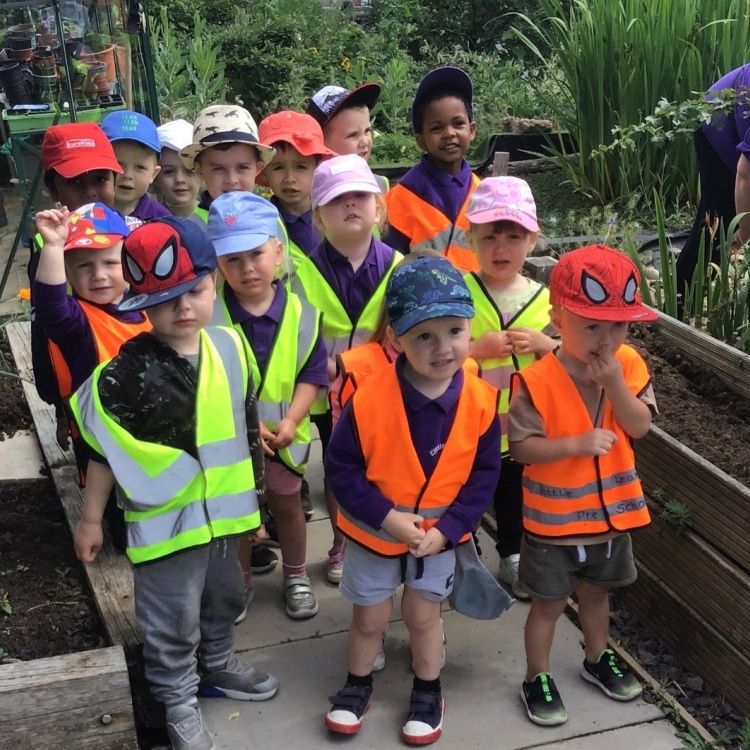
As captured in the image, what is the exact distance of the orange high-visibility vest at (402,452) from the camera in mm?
2723

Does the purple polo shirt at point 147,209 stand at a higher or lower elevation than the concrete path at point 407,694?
higher

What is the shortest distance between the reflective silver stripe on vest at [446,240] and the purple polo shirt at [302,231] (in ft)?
1.31

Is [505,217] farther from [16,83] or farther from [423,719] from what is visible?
[16,83]

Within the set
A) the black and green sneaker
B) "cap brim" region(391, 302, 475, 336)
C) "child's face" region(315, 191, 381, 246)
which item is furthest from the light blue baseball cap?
the black and green sneaker

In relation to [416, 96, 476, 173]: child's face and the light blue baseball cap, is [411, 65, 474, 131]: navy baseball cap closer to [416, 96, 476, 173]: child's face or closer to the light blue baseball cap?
[416, 96, 476, 173]: child's face

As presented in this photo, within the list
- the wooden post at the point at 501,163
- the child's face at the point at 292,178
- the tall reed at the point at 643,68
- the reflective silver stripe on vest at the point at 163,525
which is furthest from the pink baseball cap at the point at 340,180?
the tall reed at the point at 643,68

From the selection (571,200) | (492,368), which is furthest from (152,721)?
(571,200)

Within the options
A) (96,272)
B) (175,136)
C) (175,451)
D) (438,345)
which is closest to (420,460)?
(438,345)

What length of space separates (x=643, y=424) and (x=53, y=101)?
6375 mm

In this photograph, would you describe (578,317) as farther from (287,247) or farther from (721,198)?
(721,198)

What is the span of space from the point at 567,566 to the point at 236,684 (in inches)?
43.3

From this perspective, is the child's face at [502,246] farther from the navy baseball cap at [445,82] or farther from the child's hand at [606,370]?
the navy baseball cap at [445,82]

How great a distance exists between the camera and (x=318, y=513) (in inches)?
164

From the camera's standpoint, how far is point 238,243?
3.09 metres
